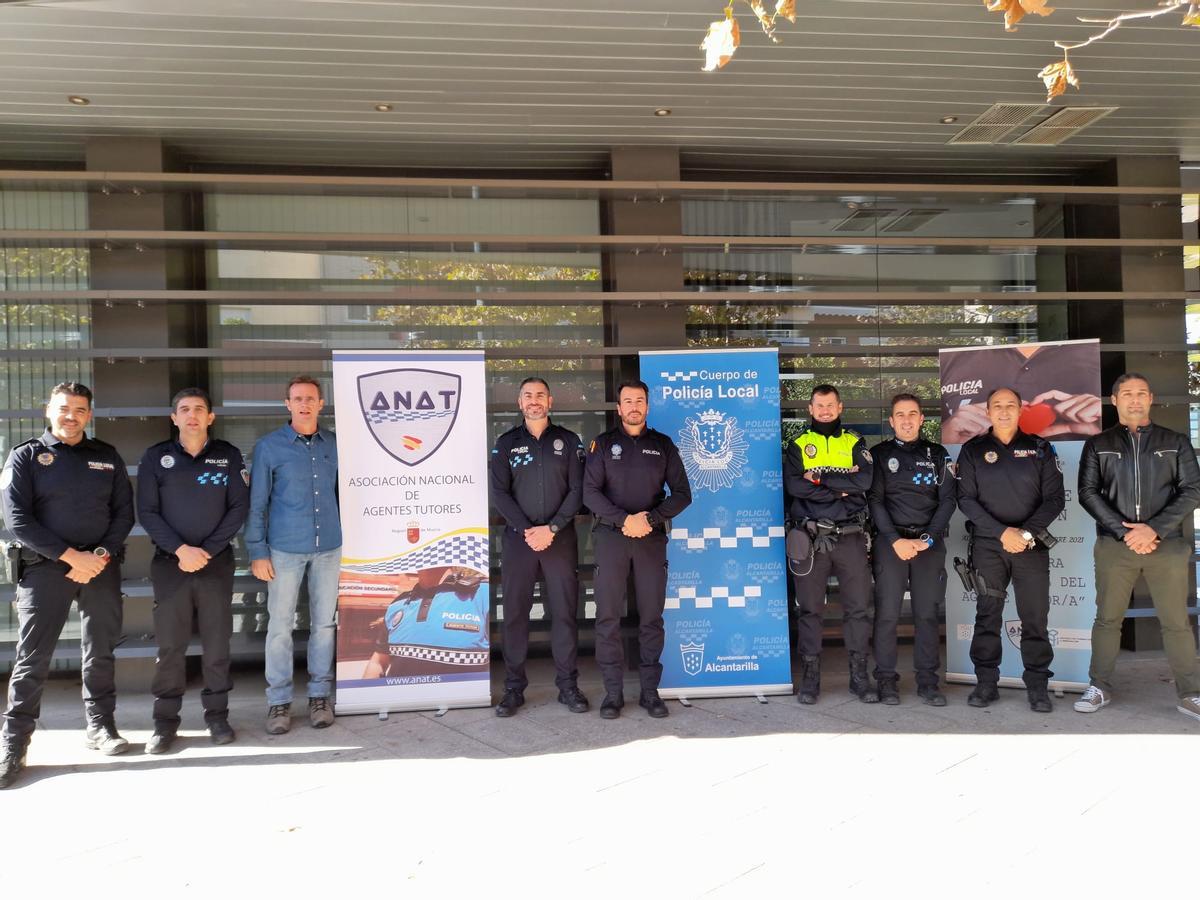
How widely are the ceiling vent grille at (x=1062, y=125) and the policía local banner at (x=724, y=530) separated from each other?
7.56 feet

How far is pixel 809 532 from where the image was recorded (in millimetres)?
4383

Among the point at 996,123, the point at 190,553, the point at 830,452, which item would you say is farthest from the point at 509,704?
the point at 996,123

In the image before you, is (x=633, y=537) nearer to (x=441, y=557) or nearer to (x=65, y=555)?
(x=441, y=557)

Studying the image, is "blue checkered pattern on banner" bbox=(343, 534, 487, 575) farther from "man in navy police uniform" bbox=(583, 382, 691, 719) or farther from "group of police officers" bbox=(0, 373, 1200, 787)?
"man in navy police uniform" bbox=(583, 382, 691, 719)

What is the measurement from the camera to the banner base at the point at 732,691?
451cm

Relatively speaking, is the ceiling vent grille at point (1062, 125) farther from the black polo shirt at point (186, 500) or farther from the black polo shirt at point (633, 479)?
the black polo shirt at point (186, 500)

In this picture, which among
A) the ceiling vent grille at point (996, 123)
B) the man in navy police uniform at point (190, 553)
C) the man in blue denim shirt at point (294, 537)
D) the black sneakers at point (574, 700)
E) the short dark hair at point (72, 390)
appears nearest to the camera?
the short dark hair at point (72, 390)

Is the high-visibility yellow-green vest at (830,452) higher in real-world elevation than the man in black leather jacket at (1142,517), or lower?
higher

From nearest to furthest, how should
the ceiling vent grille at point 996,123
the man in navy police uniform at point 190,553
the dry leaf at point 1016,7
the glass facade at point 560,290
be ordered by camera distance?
the dry leaf at point 1016,7, the man in navy police uniform at point 190,553, the ceiling vent grille at point 996,123, the glass facade at point 560,290

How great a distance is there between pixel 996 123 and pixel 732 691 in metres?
3.79

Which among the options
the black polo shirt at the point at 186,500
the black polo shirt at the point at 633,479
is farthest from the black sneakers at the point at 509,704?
the black polo shirt at the point at 186,500

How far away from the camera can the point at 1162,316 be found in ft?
18.4

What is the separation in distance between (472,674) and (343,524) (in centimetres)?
107

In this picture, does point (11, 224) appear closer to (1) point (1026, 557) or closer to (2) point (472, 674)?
(2) point (472, 674)
